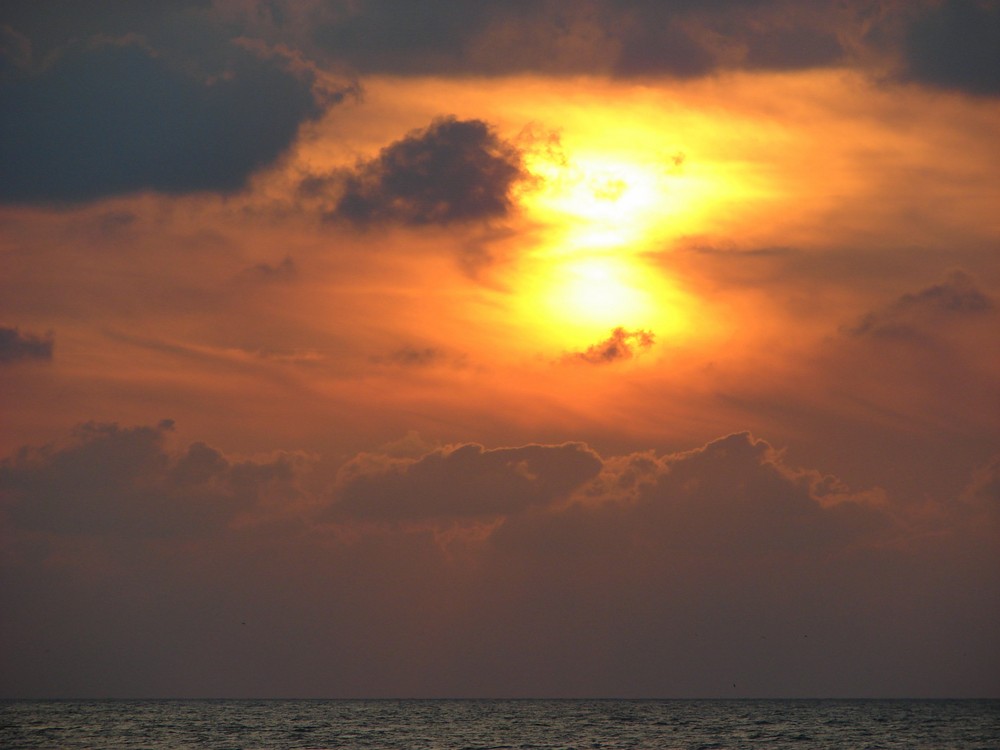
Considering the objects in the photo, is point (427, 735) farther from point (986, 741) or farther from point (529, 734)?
point (986, 741)

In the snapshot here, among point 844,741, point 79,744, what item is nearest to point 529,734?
point 844,741

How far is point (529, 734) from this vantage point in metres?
194

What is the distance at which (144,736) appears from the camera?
616 feet

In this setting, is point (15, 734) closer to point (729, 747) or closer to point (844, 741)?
point (729, 747)

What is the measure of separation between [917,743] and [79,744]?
365ft

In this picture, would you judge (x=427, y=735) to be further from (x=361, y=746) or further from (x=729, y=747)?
(x=729, y=747)

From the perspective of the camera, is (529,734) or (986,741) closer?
(986,741)

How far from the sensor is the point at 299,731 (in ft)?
647

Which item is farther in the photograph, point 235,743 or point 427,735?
point 427,735

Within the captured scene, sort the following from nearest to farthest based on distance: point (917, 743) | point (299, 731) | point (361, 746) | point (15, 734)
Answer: point (361, 746) < point (917, 743) < point (15, 734) < point (299, 731)

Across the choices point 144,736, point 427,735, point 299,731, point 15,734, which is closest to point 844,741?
point 427,735

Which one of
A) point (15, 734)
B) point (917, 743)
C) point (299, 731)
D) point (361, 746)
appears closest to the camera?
point (361, 746)

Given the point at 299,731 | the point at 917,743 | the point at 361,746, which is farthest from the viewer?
the point at 299,731

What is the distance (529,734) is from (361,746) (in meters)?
38.3
